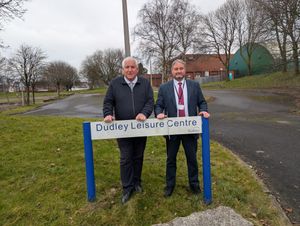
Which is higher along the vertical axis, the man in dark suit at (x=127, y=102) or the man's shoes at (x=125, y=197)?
the man in dark suit at (x=127, y=102)

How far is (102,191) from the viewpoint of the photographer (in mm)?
3479

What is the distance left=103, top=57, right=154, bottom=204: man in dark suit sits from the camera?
10.2 ft

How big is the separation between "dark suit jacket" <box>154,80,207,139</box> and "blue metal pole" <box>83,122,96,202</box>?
0.91 m

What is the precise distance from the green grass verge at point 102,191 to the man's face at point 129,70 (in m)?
1.61

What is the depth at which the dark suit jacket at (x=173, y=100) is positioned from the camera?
3.16m

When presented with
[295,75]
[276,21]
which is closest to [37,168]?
[276,21]

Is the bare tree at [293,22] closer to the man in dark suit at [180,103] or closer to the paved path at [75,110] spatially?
the paved path at [75,110]

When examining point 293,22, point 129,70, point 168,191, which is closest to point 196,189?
point 168,191

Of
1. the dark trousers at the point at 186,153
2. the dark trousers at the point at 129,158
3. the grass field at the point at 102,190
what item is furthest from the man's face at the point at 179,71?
the grass field at the point at 102,190

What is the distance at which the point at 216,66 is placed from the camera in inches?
2336

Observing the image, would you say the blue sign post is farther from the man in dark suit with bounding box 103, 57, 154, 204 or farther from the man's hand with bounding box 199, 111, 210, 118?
the man in dark suit with bounding box 103, 57, 154, 204

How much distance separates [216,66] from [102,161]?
192ft

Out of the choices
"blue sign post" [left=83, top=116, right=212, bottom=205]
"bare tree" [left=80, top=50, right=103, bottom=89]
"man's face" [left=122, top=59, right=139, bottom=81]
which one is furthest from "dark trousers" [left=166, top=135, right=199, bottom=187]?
"bare tree" [left=80, top=50, right=103, bottom=89]

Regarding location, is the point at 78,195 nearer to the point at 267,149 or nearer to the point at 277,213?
the point at 277,213
